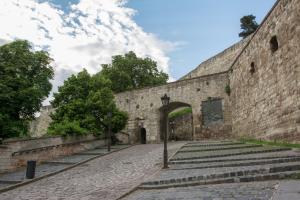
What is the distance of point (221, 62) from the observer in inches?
1395

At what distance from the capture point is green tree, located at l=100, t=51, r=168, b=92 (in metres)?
42.3

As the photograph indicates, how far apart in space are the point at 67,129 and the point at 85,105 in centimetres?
322

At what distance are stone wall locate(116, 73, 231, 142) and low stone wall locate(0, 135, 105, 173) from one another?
341 inches

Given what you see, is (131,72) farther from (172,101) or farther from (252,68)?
(252,68)

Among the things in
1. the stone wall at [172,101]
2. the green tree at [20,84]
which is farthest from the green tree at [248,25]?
the green tree at [20,84]

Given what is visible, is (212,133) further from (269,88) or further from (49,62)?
(49,62)

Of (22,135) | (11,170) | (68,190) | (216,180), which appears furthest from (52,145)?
(216,180)

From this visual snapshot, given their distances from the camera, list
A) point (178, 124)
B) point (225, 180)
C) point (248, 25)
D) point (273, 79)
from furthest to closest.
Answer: point (248, 25), point (178, 124), point (273, 79), point (225, 180)

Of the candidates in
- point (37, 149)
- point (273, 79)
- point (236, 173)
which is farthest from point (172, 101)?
point (236, 173)

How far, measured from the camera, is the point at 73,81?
25312 millimetres

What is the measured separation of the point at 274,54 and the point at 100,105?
12739 mm

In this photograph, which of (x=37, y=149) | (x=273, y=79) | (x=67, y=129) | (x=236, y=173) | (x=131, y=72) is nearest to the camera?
(x=236, y=173)

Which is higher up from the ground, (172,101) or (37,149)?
(172,101)

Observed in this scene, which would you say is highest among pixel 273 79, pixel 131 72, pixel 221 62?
pixel 131 72
